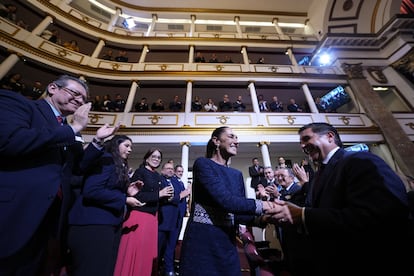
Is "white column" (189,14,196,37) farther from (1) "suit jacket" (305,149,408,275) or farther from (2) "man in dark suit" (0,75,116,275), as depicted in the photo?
(1) "suit jacket" (305,149,408,275)

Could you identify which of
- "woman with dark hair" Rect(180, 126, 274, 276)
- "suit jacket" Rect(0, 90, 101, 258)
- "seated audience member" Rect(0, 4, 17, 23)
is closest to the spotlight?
"seated audience member" Rect(0, 4, 17, 23)

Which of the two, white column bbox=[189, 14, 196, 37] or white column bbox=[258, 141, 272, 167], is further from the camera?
white column bbox=[189, 14, 196, 37]

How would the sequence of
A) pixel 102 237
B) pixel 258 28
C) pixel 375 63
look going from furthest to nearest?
pixel 258 28
pixel 375 63
pixel 102 237

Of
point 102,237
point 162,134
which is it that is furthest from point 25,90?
point 102,237

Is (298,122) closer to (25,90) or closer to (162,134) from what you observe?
Answer: (162,134)

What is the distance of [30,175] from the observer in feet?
3.36

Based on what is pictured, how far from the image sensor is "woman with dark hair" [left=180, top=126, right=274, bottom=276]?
51.8 inches

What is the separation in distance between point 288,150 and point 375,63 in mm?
6711

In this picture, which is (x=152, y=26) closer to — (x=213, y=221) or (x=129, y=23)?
(x=129, y=23)

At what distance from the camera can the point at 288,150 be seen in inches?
382

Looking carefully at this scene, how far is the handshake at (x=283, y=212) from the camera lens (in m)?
1.23

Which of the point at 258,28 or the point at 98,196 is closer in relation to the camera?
the point at 98,196

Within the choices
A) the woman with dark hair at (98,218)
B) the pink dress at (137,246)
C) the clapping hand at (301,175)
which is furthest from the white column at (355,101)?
the woman with dark hair at (98,218)

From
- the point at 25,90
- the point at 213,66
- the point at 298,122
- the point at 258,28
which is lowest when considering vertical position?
the point at 298,122
